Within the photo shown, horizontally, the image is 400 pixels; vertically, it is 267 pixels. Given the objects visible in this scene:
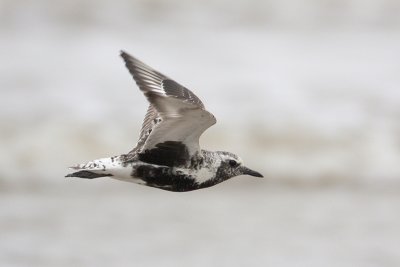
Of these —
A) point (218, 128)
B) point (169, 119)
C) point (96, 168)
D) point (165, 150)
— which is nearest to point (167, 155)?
point (165, 150)

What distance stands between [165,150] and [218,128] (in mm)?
5857

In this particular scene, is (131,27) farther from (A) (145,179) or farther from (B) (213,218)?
(A) (145,179)

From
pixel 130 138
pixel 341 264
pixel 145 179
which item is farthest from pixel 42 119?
pixel 145 179

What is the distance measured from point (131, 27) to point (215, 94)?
2.23 meters

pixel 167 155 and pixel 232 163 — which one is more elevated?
pixel 232 163

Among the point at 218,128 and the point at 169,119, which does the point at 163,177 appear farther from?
the point at 218,128

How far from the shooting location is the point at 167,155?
6.23 m

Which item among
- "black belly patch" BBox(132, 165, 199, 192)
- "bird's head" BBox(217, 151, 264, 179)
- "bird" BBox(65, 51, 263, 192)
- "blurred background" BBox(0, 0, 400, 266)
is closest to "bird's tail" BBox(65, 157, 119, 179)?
"bird" BBox(65, 51, 263, 192)

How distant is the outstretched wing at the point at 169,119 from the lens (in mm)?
5973

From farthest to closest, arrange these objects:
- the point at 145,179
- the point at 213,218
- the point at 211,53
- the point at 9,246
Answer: the point at 211,53, the point at 213,218, the point at 9,246, the point at 145,179

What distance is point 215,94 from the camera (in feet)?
41.4

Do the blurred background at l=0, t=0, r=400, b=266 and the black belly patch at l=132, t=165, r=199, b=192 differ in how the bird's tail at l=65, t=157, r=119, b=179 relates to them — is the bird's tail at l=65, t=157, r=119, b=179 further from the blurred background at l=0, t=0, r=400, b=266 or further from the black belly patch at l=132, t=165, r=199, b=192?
the blurred background at l=0, t=0, r=400, b=266

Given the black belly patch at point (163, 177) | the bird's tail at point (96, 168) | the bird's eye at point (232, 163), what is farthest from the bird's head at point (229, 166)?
the bird's tail at point (96, 168)

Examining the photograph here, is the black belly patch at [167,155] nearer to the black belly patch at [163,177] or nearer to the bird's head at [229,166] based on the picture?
the black belly patch at [163,177]
